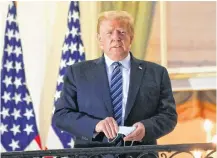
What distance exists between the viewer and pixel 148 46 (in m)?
7.00

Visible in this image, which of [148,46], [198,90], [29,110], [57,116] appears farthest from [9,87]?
[57,116]

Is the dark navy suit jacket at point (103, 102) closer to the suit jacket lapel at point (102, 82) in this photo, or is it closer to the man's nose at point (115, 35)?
the suit jacket lapel at point (102, 82)

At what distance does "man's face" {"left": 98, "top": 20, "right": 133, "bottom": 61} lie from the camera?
2719mm

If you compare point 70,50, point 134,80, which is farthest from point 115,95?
point 70,50

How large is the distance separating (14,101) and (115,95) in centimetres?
415

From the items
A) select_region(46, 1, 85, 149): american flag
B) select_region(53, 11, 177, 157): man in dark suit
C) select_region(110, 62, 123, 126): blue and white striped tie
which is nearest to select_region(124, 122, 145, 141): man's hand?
select_region(53, 11, 177, 157): man in dark suit

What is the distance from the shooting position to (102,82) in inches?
108

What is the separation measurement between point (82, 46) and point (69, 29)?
10.8 inches

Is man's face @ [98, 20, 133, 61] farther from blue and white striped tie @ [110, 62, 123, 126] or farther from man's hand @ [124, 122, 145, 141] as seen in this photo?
man's hand @ [124, 122, 145, 141]

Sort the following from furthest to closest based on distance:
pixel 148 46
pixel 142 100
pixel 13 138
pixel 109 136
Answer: pixel 148 46
pixel 13 138
pixel 142 100
pixel 109 136

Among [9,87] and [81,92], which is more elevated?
[81,92]

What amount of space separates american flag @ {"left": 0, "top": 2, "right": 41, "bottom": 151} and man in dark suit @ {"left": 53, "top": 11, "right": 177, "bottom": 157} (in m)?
3.95

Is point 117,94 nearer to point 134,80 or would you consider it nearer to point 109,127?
point 134,80

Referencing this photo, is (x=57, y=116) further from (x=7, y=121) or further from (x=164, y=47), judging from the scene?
(x=164, y=47)
